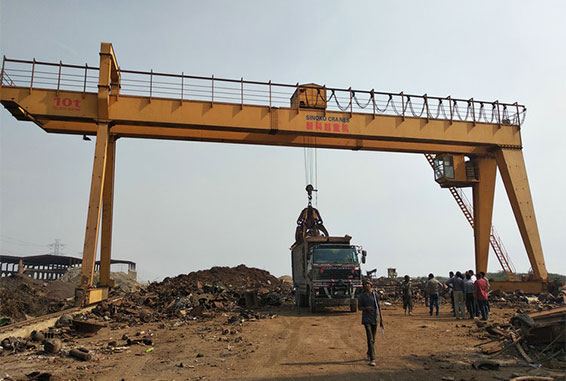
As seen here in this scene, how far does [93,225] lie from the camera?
14.5 metres

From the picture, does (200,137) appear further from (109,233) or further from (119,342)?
(119,342)

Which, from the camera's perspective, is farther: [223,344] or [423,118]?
[423,118]

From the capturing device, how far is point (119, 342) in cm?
901

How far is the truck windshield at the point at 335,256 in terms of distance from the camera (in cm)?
1416

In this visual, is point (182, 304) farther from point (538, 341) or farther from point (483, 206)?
point (483, 206)

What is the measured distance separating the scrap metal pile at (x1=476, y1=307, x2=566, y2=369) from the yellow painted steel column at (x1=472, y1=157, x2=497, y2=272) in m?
12.9

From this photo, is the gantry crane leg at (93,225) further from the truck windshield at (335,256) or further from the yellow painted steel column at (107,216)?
the truck windshield at (335,256)

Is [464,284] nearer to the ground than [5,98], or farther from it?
nearer to the ground

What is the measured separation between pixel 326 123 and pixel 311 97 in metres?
1.24

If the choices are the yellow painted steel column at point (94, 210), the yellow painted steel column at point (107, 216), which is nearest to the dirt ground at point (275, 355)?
the yellow painted steel column at point (94, 210)

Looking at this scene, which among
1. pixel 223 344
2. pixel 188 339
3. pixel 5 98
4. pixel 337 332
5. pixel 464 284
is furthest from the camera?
pixel 5 98

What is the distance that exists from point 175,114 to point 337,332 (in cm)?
970

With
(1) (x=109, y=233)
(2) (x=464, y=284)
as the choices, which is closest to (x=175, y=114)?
(1) (x=109, y=233)

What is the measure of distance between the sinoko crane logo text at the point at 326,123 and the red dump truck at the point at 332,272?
14.1 ft
